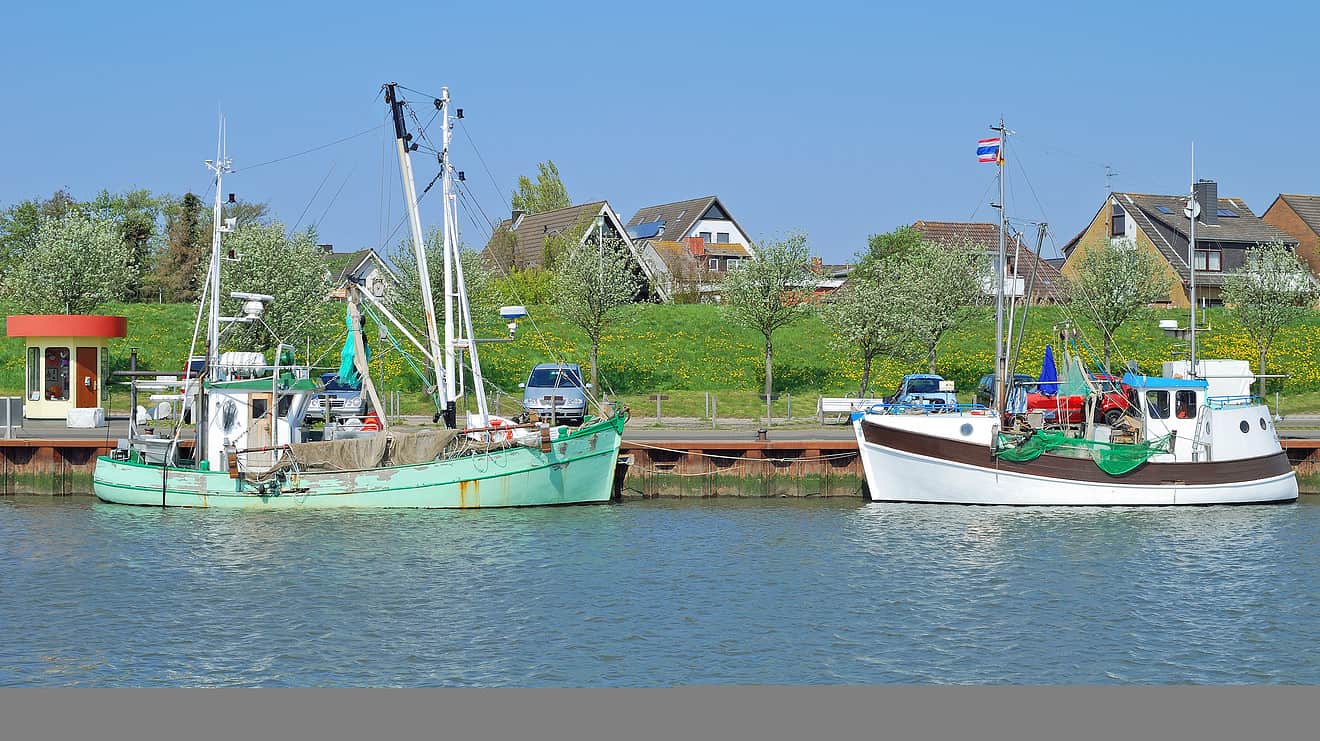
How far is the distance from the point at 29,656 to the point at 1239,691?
17663 mm

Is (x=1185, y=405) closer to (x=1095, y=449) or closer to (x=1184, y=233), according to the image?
(x=1095, y=449)

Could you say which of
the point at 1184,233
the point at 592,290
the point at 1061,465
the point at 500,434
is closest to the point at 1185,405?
the point at 1061,465

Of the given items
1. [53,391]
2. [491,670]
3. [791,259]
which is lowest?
[491,670]

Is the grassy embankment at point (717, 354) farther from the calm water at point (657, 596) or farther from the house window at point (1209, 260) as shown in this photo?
the calm water at point (657, 596)

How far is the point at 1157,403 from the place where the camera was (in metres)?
38.6

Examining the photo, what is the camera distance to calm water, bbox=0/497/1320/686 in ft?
70.8

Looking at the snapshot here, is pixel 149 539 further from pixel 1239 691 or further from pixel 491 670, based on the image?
pixel 1239 691

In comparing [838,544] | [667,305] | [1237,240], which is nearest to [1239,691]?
[838,544]

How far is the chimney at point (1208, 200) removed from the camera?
8906 centimetres

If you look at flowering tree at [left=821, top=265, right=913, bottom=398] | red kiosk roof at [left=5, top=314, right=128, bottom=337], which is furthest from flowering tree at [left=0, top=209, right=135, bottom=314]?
flowering tree at [left=821, top=265, right=913, bottom=398]

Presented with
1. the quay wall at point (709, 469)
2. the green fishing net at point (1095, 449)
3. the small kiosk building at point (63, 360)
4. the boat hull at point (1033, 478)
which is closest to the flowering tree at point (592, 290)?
the small kiosk building at point (63, 360)

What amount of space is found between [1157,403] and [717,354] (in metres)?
30.9

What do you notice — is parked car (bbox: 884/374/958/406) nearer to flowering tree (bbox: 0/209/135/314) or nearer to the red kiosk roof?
the red kiosk roof

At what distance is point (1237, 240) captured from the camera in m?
86.6
